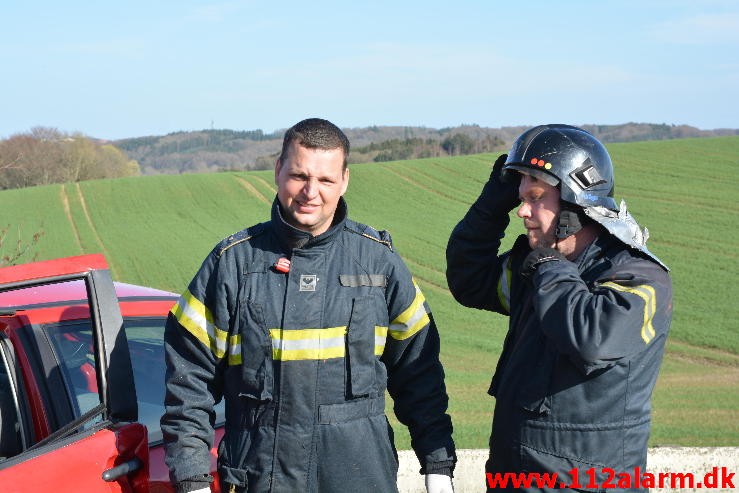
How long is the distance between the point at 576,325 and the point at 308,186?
104 cm

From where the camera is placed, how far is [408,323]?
10.3 ft

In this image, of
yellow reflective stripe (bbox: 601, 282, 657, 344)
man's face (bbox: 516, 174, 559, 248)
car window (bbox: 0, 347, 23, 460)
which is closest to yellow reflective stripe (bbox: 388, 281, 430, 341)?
man's face (bbox: 516, 174, 559, 248)

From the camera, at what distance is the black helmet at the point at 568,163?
3012 mm

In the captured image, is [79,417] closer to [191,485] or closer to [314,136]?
[191,485]

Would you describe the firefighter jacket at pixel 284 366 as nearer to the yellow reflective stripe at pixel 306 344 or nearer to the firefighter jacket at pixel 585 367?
the yellow reflective stripe at pixel 306 344

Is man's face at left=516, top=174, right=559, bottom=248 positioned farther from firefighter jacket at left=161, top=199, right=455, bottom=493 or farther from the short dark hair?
the short dark hair

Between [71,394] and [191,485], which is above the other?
[71,394]

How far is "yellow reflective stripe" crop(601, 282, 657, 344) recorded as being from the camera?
8.90 feet

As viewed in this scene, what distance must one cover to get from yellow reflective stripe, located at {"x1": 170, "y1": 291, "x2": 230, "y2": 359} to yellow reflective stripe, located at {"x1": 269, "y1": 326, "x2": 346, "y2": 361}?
0.18 meters

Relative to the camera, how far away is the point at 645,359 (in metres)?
2.79

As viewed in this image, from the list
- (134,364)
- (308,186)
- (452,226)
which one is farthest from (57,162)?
(308,186)

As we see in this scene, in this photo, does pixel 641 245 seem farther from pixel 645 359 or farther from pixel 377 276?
pixel 377 276

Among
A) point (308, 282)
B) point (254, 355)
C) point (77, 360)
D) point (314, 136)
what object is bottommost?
point (77, 360)

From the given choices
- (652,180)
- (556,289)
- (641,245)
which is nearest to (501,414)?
(556,289)
